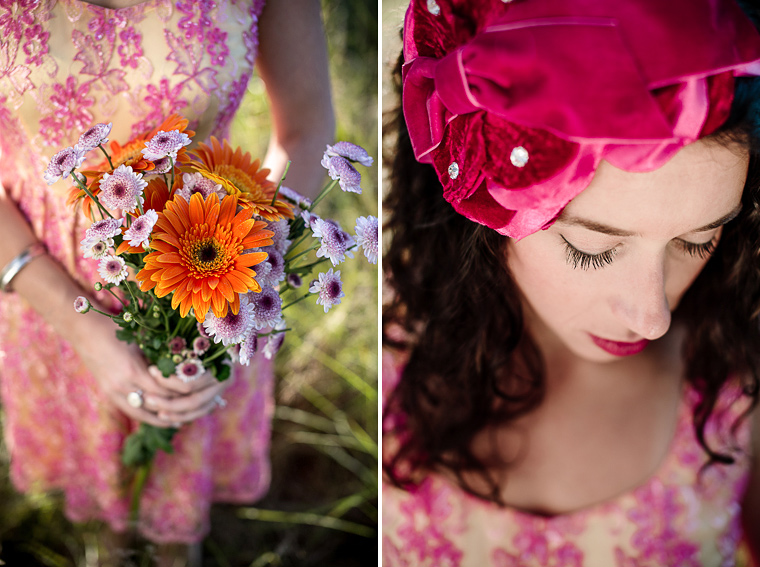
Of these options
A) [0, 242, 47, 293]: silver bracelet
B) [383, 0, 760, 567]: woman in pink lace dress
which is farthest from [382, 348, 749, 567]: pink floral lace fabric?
[0, 242, 47, 293]: silver bracelet

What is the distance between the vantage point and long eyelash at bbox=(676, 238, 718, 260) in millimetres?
586

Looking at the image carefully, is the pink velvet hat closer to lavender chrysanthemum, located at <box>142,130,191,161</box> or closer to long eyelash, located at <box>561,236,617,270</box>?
long eyelash, located at <box>561,236,617,270</box>

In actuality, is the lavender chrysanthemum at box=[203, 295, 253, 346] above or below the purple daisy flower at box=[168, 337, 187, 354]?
above

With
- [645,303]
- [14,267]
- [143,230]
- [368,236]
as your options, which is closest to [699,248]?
[645,303]

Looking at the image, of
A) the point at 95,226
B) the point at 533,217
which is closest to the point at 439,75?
the point at 533,217

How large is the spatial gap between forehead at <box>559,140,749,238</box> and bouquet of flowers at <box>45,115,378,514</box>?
0.25 meters

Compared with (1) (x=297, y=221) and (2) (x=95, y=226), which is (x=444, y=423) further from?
(2) (x=95, y=226)

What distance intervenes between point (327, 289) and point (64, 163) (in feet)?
1.00

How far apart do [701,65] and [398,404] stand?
577 mm

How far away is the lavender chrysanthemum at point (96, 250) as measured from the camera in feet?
1.89

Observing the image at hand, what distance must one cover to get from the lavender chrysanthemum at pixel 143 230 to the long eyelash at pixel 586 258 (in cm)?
42

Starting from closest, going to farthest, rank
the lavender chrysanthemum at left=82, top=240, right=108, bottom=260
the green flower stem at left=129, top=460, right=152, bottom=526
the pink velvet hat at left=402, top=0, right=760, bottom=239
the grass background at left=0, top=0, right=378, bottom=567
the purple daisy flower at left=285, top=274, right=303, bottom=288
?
the pink velvet hat at left=402, top=0, right=760, bottom=239 < the lavender chrysanthemum at left=82, top=240, right=108, bottom=260 < the purple daisy flower at left=285, top=274, right=303, bottom=288 < the green flower stem at left=129, top=460, right=152, bottom=526 < the grass background at left=0, top=0, right=378, bottom=567

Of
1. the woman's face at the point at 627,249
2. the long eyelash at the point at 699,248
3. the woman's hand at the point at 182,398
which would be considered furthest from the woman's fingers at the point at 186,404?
the long eyelash at the point at 699,248

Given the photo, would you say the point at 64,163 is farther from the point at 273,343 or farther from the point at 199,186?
the point at 273,343
